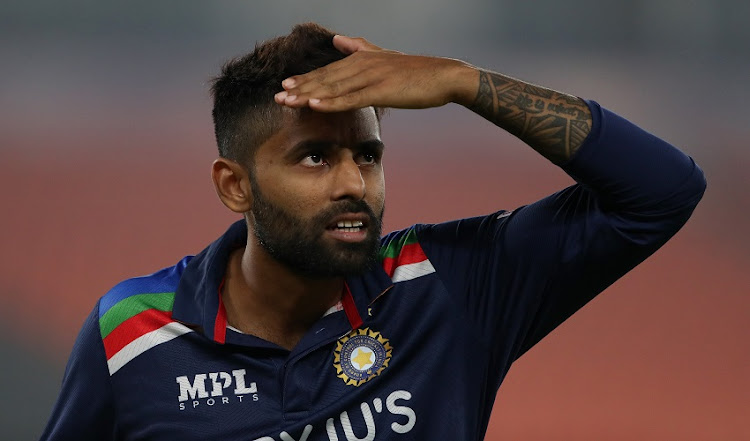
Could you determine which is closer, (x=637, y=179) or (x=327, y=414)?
(x=637, y=179)

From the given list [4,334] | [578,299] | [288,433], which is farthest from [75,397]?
[4,334]

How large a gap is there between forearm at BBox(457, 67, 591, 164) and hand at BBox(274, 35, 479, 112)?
0.01 metres

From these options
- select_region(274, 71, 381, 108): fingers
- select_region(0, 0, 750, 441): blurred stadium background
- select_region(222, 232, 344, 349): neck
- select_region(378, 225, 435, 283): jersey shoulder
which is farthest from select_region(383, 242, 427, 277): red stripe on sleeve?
select_region(0, 0, 750, 441): blurred stadium background

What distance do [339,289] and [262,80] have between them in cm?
46

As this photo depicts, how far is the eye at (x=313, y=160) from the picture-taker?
6.23ft

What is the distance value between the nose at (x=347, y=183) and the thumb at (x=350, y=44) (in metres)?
0.21

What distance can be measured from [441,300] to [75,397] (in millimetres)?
753

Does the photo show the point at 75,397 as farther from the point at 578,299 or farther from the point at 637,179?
the point at 637,179

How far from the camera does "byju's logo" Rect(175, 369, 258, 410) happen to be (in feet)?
6.36

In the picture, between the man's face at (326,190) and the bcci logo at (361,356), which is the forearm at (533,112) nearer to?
the man's face at (326,190)

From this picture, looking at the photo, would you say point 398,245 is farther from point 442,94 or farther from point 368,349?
point 442,94

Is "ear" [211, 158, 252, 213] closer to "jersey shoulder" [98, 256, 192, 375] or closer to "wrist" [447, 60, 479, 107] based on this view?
"jersey shoulder" [98, 256, 192, 375]

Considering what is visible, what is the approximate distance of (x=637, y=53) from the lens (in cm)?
462

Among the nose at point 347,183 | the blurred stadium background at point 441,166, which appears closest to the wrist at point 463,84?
the nose at point 347,183
